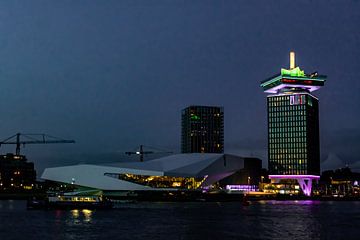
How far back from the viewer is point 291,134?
579ft

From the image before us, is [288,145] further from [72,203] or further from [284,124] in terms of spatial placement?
[72,203]

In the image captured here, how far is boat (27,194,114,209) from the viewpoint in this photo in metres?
85.1

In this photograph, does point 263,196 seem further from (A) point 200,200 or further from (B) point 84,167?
(B) point 84,167

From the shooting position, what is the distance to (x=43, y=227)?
5147 centimetres

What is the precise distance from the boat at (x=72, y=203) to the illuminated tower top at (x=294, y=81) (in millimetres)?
103135

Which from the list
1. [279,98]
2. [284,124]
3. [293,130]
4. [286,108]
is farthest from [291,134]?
[279,98]

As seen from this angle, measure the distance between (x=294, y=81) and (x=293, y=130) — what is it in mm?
14665

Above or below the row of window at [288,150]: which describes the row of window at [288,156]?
below

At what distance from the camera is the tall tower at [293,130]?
17588 centimetres

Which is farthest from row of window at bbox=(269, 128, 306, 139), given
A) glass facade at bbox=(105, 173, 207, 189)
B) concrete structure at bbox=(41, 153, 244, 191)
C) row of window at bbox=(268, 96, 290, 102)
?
glass facade at bbox=(105, 173, 207, 189)

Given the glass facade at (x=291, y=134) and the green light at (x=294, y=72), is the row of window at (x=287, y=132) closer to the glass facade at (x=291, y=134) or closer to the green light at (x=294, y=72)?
the glass facade at (x=291, y=134)

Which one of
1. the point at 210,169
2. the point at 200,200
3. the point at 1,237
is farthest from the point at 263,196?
the point at 1,237

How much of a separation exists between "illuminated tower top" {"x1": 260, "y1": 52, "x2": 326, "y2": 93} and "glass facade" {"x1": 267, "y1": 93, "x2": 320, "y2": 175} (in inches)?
138

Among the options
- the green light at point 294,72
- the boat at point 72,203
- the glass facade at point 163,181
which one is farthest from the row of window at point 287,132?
the boat at point 72,203
